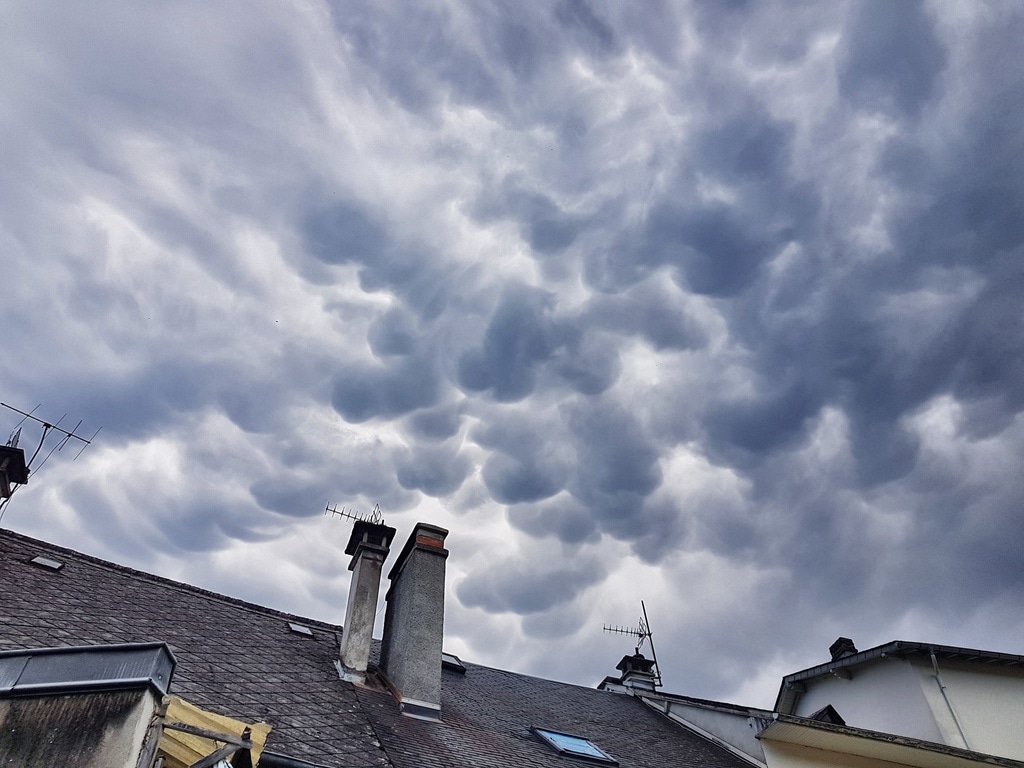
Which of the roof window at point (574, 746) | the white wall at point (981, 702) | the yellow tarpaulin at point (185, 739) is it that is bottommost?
the yellow tarpaulin at point (185, 739)

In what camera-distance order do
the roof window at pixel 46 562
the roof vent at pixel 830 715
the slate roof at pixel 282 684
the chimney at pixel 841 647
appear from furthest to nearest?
the chimney at pixel 841 647
the roof vent at pixel 830 715
the roof window at pixel 46 562
the slate roof at pixel 282 684

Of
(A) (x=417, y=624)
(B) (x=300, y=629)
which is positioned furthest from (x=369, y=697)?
(B) (x=300, y=629)

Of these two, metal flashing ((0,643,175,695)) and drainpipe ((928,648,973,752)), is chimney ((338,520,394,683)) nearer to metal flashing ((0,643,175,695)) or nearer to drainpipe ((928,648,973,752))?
metal flashing ((0,643,175,695))

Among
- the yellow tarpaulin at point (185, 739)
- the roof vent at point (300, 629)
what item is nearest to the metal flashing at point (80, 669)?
the yellow tarpaulin at point (185, 739)

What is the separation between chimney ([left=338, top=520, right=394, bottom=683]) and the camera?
9.81 meters

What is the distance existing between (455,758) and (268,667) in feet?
9.31

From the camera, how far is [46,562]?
366 inches

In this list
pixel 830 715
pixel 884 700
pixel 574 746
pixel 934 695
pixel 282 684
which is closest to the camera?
pixel 282 684

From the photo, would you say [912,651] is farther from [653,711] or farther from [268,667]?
[268,667]

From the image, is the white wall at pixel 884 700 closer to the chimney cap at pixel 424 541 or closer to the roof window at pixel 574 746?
the roof window at pixel 574 746

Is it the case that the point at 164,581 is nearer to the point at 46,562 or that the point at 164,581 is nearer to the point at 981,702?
the point at 46,562

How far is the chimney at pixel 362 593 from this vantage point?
9812 millimetres

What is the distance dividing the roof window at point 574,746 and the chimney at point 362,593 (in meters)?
3.17

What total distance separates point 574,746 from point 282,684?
491 cm
